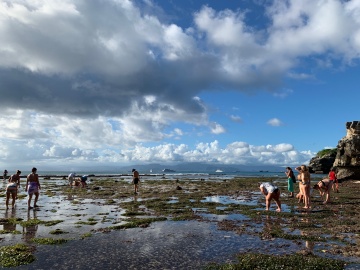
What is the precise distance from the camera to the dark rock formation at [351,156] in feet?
201

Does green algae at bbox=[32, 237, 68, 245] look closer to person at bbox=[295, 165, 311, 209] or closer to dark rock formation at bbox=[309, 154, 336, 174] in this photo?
person at bbox=[295, 165, 311, 209]

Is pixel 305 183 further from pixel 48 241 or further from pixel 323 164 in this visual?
pixel 323 164

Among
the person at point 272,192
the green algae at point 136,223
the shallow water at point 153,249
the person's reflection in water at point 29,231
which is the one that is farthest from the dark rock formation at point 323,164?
the person's reflection in water at point 29,231

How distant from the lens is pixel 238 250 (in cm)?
1226

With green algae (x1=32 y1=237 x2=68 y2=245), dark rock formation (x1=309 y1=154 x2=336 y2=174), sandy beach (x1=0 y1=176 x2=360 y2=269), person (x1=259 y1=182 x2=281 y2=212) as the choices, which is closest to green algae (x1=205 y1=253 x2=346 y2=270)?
sandy beach (x1=0 y1=176 x2=360 y2=269)

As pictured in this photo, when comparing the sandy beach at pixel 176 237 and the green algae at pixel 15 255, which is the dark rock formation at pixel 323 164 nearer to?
the sandy beach at pixel 176 237

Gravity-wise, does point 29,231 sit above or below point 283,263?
above

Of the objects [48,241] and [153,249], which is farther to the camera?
[48,241]

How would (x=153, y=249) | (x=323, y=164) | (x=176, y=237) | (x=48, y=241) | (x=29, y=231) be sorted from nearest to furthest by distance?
(x=153, y=249) → (x=48, y=241) → (x=176, y=237) → (x=29, y=231) → (x=323, y=164)

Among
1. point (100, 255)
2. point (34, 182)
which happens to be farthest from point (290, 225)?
point (34, 182)

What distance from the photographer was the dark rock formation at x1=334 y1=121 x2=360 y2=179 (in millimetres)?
61250

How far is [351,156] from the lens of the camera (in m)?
61.8

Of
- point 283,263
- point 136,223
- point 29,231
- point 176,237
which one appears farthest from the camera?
point 136,223

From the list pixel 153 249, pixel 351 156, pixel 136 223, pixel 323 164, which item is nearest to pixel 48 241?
pixel 153 249
